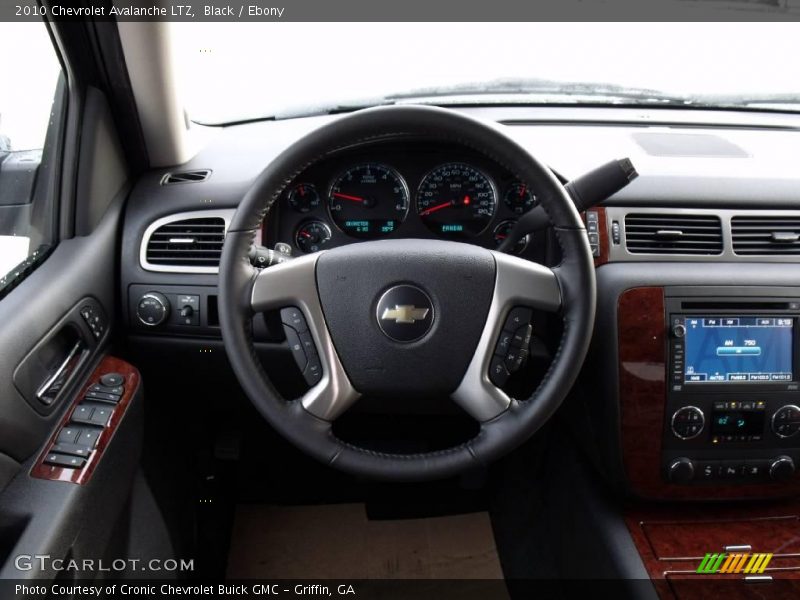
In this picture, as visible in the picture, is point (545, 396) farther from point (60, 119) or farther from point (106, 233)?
point (60, 119)

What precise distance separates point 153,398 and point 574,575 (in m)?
1.26

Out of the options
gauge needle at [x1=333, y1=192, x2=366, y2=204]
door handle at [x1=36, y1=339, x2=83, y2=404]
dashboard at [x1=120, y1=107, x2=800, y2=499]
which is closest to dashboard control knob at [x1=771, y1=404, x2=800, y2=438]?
dashboard at [x1=120, y1=107, x2=800, y2=499]

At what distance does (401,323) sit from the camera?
130cm

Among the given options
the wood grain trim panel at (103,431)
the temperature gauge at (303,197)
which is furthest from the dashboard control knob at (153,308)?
the temperature gauge at (303,197)

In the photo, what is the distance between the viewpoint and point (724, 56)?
208 centimetres

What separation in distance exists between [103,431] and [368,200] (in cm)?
83

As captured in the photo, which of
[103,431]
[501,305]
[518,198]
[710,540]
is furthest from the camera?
[518,198]

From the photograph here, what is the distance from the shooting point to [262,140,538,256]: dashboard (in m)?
1.73

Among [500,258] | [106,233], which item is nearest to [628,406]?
[500,258]

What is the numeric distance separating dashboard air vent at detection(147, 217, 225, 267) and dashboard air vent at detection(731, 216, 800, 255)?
130 centimetres

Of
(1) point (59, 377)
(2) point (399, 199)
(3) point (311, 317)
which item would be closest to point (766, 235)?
(2) point (399, 199)

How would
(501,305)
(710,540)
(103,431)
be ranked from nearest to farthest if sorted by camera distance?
(501,305), (103,431), (710,540)

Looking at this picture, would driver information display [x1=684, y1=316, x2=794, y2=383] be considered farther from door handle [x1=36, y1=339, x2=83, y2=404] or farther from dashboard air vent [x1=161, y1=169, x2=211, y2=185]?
door handle [x1=36, y1=339, x2=83, y2=404]

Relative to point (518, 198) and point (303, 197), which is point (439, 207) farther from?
point (303, 197)
